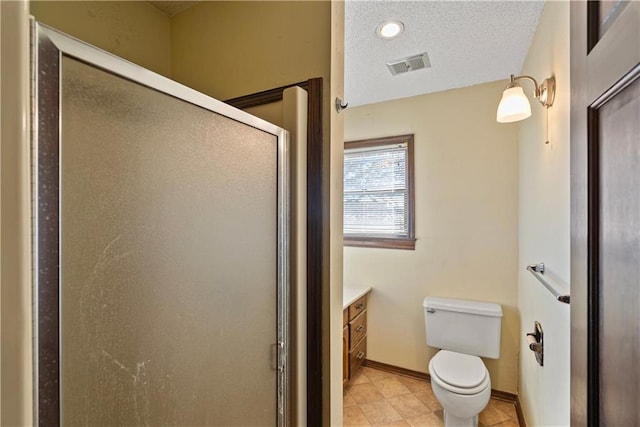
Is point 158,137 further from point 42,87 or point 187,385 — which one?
point 187,385

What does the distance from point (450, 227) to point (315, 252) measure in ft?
5.68

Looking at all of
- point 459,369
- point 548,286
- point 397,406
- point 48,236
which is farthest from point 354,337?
point 48,236

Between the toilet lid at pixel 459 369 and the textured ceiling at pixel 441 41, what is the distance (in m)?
2.04

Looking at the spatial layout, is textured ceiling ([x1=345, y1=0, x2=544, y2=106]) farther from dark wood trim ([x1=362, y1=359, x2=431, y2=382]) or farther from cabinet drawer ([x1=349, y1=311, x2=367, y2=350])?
dark wood trim ([x1=362, y1=359, x2=431, y2=382])

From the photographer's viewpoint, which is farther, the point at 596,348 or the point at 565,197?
the point at 565,197

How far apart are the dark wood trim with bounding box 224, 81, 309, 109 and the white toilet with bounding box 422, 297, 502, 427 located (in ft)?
6.24

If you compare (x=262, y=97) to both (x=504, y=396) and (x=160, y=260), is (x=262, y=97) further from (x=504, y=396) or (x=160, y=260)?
(x=504, y=396)

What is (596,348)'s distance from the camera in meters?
0.64

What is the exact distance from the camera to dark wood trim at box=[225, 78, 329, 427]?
1.08m

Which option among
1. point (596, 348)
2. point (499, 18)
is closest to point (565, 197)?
point (596, 348)

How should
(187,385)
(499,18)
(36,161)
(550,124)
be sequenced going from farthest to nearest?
(499,18) < (550,124) < (187,385) < (36,161)

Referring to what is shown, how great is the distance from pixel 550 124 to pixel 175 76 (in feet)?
6.04

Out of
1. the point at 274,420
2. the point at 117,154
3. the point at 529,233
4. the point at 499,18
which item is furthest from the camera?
the point at 529,233

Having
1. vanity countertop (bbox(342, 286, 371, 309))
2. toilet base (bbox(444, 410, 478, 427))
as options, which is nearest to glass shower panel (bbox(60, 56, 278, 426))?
vanity countertop (bbox(342, 286, 371, 309))
